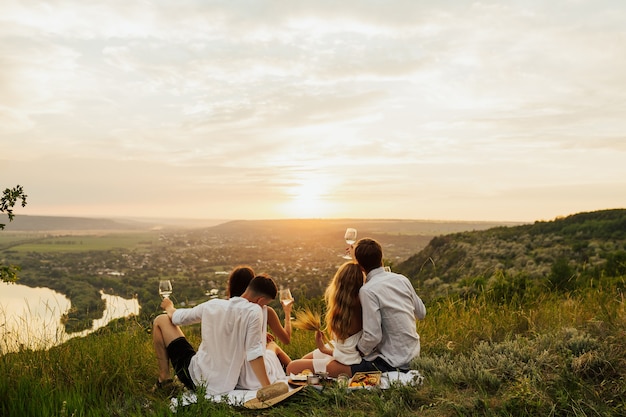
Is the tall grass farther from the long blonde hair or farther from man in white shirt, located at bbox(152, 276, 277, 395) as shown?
the long blonde hair

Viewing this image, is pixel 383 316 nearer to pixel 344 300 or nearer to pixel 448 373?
pixel 344 300

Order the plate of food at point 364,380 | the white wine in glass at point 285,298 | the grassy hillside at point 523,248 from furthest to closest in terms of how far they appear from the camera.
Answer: the grassy hillside at point 523,248, the white wine in glass at point 285,298, the plate of food at point 364,380

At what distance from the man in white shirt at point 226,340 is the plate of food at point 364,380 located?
0.91 metres

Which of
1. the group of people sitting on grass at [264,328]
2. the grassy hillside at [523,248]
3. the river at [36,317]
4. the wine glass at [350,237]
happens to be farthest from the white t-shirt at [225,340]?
the grassy hillside at [523,248]

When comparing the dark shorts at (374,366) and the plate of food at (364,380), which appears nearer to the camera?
the plate of food at (364,380)

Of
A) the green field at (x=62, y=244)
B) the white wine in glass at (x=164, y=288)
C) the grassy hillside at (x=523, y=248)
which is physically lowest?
the green field at (x=62, y=244)

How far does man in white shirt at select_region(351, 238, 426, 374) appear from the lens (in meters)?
5.66

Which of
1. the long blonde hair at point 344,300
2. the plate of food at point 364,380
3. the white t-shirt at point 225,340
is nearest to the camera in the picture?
the plate of food at point 364,380

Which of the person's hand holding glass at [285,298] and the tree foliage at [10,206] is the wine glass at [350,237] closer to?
the person's hand holding glass at [285,298]

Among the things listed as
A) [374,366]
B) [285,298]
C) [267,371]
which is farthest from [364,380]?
[285,298]

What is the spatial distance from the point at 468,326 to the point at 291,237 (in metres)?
51.8

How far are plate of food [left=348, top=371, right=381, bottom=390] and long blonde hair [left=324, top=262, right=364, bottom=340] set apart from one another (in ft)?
1.48

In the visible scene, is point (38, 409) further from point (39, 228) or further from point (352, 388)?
point (39, 228)

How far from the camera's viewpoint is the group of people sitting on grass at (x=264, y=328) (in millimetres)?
5621
